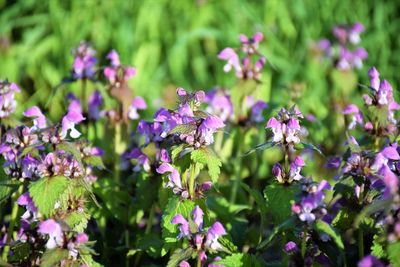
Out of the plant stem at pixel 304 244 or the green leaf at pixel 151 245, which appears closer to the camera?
the plant stem at pixel 304 244

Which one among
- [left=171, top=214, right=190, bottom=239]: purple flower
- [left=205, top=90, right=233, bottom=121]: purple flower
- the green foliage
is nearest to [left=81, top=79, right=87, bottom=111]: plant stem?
[left=205, top=90, right=233, bottom=121]: purple flower

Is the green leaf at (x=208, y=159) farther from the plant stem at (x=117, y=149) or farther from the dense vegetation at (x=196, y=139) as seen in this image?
the plant stem at (x=117, y=149)

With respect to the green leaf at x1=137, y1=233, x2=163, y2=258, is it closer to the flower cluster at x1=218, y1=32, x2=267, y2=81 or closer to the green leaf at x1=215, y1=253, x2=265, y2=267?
the green leaf at x1=215, y1=253, x2=265, y2=267

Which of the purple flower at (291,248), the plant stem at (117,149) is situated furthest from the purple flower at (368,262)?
the plant stem at (117,149)

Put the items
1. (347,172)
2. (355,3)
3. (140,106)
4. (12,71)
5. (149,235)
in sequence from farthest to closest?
(355,3)
(12,71)
(140,106)
(149,235)
(347,172)

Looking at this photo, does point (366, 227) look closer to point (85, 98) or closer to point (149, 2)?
point (85, 98)

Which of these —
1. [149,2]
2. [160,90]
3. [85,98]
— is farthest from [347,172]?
[149,2]

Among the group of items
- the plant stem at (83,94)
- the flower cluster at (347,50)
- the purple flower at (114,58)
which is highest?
the flower cluster at (347,50)
